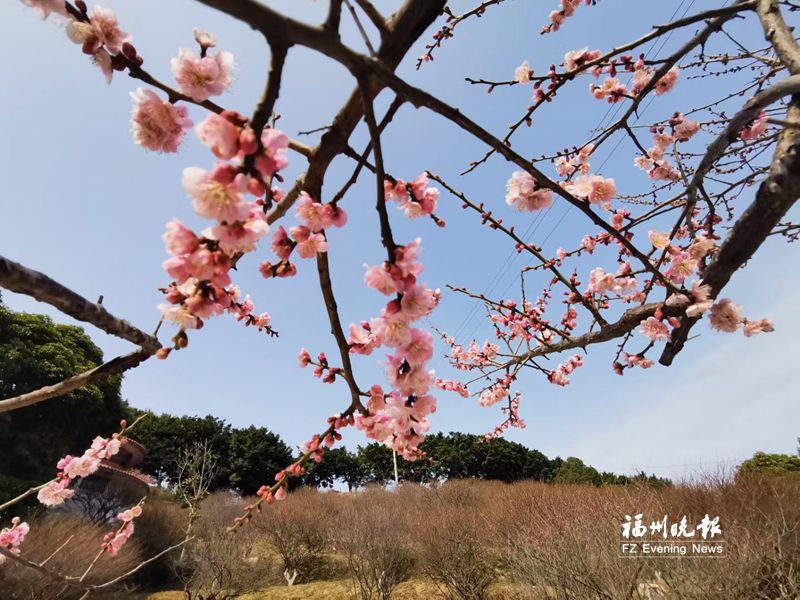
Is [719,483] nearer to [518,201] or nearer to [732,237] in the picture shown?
[732,237]

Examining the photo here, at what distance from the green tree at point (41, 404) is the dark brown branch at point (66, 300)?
30.2 feet

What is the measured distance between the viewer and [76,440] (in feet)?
33.6

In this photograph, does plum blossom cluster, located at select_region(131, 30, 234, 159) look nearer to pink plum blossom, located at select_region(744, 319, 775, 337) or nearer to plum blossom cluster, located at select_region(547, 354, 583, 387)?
pink plum blossom, located at select_region(744, 319, 775, 337)

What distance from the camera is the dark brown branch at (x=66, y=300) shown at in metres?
0.87

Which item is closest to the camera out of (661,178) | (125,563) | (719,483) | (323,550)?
(661,178)

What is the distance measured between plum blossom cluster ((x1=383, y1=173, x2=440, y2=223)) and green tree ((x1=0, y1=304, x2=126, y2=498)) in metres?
9.55

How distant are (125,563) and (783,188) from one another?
1046 centimetres

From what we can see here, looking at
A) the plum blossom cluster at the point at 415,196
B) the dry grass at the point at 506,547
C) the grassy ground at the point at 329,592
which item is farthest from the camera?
the grassy ground at the point at 329,592

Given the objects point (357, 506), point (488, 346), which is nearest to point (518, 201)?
point (488, 346)

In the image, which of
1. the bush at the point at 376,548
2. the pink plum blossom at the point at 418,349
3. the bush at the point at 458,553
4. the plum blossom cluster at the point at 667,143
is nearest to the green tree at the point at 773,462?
the bush at the point at 458,553

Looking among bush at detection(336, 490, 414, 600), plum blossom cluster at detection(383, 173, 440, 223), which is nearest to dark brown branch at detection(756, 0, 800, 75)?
plum blossom cluster at detection(383, 173, 440, 223)

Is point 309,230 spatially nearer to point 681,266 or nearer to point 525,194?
point 525,194

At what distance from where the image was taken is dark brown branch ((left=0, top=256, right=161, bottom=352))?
87cm

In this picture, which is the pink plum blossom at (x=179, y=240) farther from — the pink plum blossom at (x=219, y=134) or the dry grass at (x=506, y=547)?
the dry grass at (x=506, y=547)
